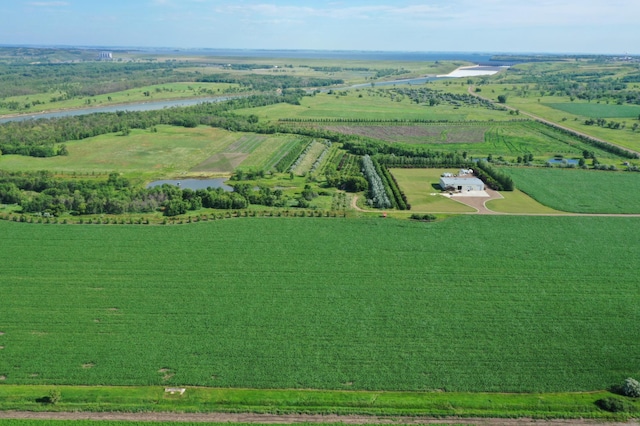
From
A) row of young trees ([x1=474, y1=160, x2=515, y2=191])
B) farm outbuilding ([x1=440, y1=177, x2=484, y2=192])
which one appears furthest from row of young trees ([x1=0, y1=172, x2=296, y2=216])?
row of young trees ([x1=474, y1=160, x2=515, y2=191])

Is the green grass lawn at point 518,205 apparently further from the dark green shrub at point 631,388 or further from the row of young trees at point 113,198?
the dark green shrub at point 631,388

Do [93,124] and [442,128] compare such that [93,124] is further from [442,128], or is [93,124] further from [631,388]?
[631,388]

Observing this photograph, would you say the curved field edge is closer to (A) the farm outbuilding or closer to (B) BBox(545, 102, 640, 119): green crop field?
(A) the farm outbuilding

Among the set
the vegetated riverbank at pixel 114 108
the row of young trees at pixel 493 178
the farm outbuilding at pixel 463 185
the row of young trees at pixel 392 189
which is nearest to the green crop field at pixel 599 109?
the row of young trees at pixel 493 178

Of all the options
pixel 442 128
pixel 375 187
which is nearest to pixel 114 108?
pixel 442 128

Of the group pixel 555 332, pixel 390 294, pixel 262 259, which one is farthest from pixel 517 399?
pixel 262 259
